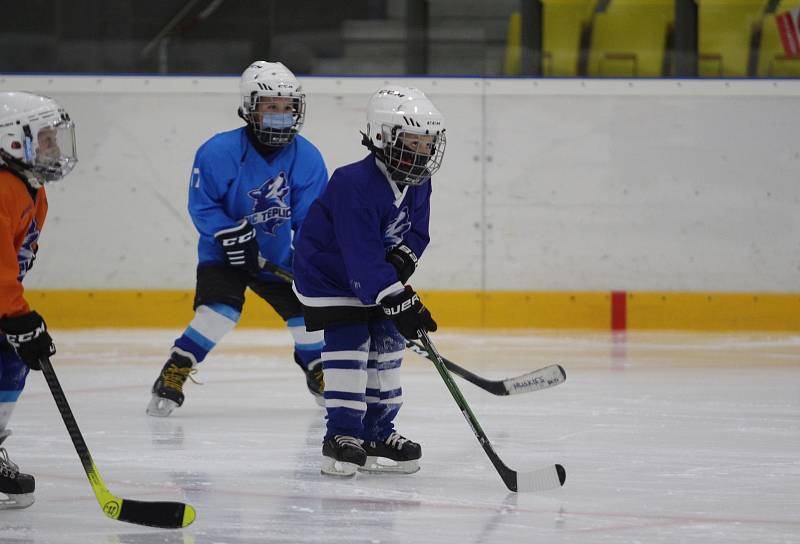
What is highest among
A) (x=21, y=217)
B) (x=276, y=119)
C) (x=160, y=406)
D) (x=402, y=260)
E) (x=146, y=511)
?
(x=276, y=119)

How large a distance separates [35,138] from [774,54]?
Result: 16.8 ft

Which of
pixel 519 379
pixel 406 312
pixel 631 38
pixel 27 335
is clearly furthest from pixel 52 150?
pixel 631 38

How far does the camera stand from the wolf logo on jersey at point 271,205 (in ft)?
13.4

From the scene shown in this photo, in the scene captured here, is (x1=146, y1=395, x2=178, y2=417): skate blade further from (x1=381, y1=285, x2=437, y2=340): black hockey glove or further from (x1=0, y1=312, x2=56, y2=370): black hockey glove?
(x1=0, y1=312, x2=56, y2=370): black hockey glove

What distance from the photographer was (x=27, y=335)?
2.46m

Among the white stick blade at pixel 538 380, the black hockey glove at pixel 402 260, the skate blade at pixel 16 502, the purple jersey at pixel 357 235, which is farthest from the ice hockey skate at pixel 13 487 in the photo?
the white stick blade at pixel 538 380

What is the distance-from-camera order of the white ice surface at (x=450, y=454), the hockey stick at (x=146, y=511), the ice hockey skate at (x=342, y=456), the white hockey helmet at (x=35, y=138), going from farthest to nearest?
the ice hockey skate at (x=342, y=456) → the white hockey helmet at (x=35, y=138) → the white ice surface at (x=450, y=454) → the hockey stick at (x=146, y=511)

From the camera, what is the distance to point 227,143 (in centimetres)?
409

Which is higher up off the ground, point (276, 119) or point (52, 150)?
point (276, 119)

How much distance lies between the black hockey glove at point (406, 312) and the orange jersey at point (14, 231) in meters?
0.77

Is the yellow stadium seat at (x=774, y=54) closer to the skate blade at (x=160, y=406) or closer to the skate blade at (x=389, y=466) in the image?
the skate blade at (x=160, y=406)

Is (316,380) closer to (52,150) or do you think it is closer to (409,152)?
(409,152)

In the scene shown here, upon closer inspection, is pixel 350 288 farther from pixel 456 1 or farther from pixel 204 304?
pixel 456 1

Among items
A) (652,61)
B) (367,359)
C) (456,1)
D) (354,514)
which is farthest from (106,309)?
(354,514)
